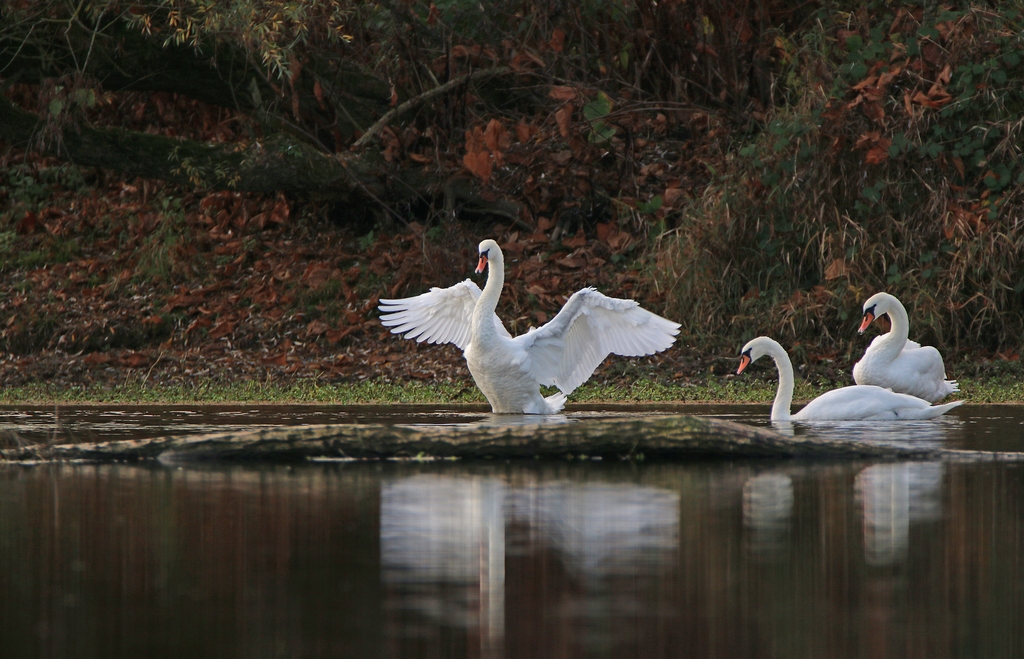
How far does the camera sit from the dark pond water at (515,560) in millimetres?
3900

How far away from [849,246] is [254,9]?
20.8 ft

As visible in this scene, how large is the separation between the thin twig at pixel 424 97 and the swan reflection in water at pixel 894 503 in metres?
11.1

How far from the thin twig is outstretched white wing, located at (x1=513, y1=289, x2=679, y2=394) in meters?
6.57

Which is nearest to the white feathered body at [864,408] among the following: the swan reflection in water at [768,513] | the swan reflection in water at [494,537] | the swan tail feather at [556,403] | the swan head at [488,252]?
the swan tail feather at [556,403]

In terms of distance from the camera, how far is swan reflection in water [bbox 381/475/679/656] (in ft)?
14.3

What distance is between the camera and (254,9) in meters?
14.0

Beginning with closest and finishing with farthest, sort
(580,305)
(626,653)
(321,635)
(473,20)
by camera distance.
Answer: (626,653)
(321,635)
(580,305)
(473,20)

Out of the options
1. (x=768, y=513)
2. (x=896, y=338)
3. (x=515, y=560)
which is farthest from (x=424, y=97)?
(x=515, y=560)

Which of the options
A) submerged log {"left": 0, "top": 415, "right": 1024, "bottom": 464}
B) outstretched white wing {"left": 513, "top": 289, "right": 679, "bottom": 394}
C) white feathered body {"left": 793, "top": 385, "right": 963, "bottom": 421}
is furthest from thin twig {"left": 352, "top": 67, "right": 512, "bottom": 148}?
submerged log {"left": 0, "top": 415, "right": 1024, "bottom": 464}

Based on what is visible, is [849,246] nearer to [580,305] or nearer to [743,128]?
[743,128]

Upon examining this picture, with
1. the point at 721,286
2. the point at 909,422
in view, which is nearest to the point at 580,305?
the point at 909,422

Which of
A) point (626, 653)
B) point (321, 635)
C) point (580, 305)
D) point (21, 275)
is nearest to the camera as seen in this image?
point (626, 653)

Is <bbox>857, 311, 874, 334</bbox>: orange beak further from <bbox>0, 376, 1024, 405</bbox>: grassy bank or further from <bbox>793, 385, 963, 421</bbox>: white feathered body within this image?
<bbox>793, 385, 963, 421</bbox>: white feathered body

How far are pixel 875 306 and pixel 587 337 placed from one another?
8.47ft
